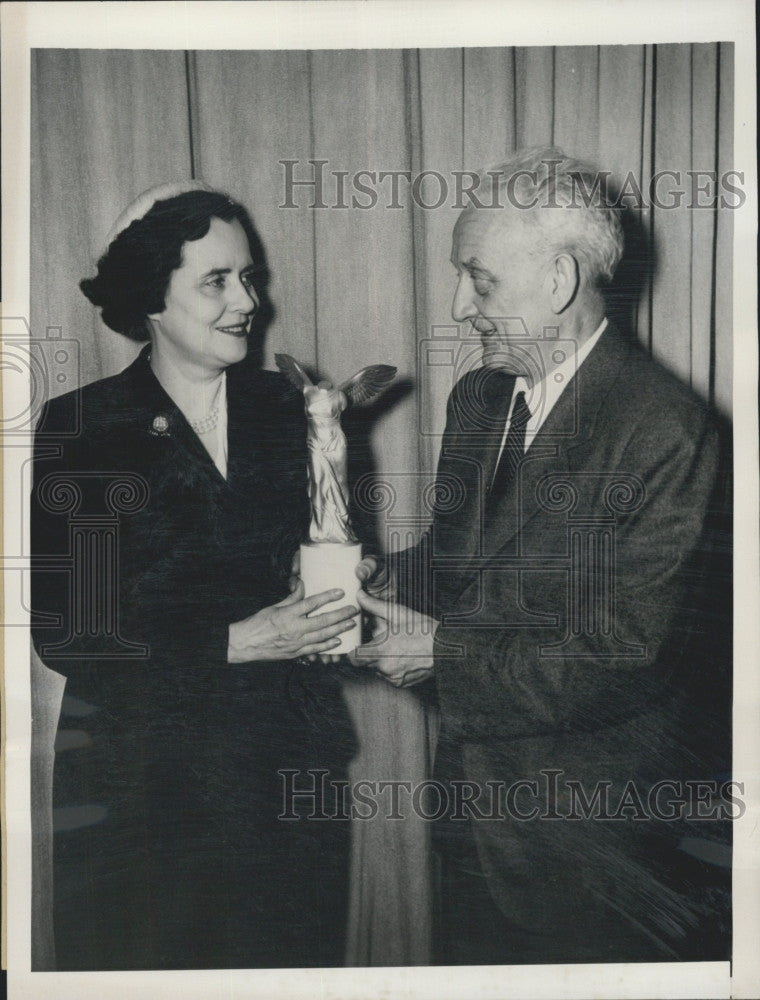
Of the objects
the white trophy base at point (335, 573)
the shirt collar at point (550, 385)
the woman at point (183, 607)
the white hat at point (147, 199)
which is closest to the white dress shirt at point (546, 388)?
the shirt collar at point (550, 385)

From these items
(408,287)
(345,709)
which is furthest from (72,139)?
(345,709)

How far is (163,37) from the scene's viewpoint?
2744 millimetres

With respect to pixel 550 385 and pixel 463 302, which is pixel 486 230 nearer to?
pixel 463 302

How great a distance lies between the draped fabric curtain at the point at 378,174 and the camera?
8.97 ft

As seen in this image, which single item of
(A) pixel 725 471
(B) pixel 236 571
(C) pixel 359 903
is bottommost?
(C) pixel 359 903

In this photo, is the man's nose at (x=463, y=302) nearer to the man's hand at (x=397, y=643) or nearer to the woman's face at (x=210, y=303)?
the woman's face at (x=210, y=303)

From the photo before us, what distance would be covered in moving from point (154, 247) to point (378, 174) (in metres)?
0.59

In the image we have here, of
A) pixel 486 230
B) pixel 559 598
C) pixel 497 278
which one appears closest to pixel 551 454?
pixel 559 598

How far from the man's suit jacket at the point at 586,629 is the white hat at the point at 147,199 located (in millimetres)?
842

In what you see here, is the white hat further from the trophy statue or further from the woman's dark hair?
the trophy statue

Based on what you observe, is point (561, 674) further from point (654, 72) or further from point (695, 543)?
point (654, 72)

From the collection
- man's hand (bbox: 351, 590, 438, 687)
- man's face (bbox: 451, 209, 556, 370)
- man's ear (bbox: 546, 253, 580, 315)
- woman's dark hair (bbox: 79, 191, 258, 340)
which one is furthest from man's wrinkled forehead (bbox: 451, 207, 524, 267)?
man's hand (bbox: 351, 590, 438, 687)

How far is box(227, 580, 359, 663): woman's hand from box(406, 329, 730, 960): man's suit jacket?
25 centimetres

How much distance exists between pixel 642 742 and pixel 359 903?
0.83 m
